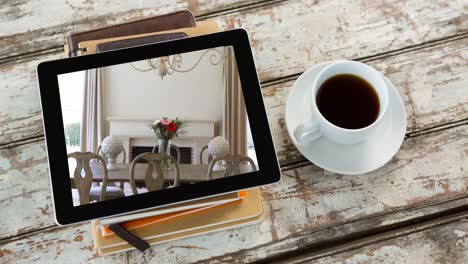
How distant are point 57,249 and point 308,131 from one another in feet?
1.26

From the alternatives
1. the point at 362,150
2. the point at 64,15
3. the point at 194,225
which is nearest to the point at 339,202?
the point at 362,150

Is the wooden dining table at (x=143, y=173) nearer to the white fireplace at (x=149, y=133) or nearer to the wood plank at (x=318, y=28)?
the white fireplace at (x=149, y=133)

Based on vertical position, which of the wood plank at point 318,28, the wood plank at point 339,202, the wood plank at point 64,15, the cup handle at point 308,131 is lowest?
the wood plank at point 339,202

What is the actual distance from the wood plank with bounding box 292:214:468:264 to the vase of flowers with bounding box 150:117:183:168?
9.5 inches

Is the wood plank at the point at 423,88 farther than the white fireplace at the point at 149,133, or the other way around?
the wood plank at the point at 423,88

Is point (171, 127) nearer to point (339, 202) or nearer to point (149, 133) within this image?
point (149, 133)

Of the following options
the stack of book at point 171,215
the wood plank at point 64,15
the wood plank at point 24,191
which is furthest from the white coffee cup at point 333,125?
the wood plank at point 24,191

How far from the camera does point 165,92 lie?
1.94 feet

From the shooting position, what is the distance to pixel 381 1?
758 mm

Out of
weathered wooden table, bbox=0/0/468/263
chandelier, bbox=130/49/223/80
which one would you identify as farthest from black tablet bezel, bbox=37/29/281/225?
weathered wooden table, bbox=0/0/468/263

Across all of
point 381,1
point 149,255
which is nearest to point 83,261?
point 149,255

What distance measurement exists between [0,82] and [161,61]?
0.97 ft

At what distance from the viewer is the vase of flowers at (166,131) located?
568mm

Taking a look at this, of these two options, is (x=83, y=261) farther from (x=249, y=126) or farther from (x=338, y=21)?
Answer: (x=338, y=21)
